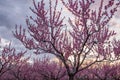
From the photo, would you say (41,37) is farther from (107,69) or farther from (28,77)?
(28,77)

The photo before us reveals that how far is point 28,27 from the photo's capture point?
627 inches

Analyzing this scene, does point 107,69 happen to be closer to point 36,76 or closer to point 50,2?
point 36,76

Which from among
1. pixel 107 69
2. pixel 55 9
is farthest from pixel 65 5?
pixel 107 69

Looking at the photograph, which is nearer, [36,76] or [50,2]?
[50,2]

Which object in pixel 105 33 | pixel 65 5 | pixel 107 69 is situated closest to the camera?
pixel 65 5

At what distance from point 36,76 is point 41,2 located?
31.8 m

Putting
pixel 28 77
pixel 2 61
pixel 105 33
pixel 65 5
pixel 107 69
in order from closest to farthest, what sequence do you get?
pixel 65 5 → pixel 105 33 → pixel 2 61 → pixel 107 69 → pixel 28 77

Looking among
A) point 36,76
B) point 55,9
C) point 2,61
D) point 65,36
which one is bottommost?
point 36,76

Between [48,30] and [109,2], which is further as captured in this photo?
[48,30]

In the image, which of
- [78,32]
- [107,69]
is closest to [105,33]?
[78,32]

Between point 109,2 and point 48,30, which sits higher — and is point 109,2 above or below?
above

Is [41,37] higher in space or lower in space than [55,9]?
lower

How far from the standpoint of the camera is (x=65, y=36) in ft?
55.8

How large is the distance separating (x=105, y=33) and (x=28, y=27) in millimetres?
4623
